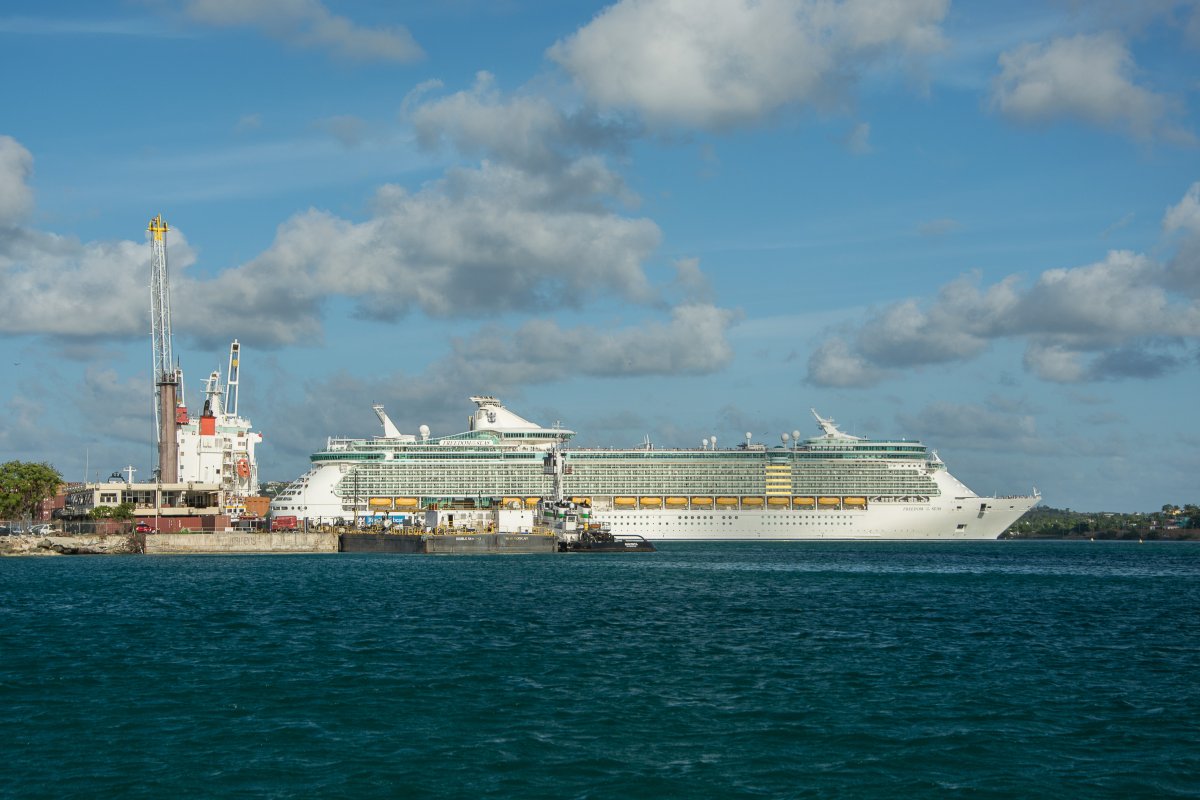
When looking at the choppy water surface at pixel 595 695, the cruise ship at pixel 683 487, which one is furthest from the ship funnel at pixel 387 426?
the choppy water surface at pixel 595 695

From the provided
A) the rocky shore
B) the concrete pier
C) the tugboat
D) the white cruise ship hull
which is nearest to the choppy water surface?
the rocky shore

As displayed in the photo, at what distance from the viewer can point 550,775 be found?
27.0 meters

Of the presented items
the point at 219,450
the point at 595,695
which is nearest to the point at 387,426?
the point at 219,450

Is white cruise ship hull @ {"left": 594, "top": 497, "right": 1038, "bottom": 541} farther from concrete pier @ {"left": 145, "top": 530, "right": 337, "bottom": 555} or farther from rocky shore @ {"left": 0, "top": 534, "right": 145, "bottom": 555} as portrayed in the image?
rocky shore @ {"left": 0, "top": 534, "right": 145, "bottom": 555}

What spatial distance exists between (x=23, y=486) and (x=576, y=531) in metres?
64.4

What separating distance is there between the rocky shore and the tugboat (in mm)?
47210

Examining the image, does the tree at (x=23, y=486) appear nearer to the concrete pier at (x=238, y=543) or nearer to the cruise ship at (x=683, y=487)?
the concrete pier at (x=238, y=543)

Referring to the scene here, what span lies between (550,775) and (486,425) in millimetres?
167328

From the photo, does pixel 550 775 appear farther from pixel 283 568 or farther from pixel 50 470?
pixel 50 470

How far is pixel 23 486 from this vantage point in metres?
141

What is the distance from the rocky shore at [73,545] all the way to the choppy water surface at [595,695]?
61.7m

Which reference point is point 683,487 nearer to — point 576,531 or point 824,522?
point 824,522

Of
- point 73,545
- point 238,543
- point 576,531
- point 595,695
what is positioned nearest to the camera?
point 595,695

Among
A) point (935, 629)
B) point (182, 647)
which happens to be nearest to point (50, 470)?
point (182, 647)
